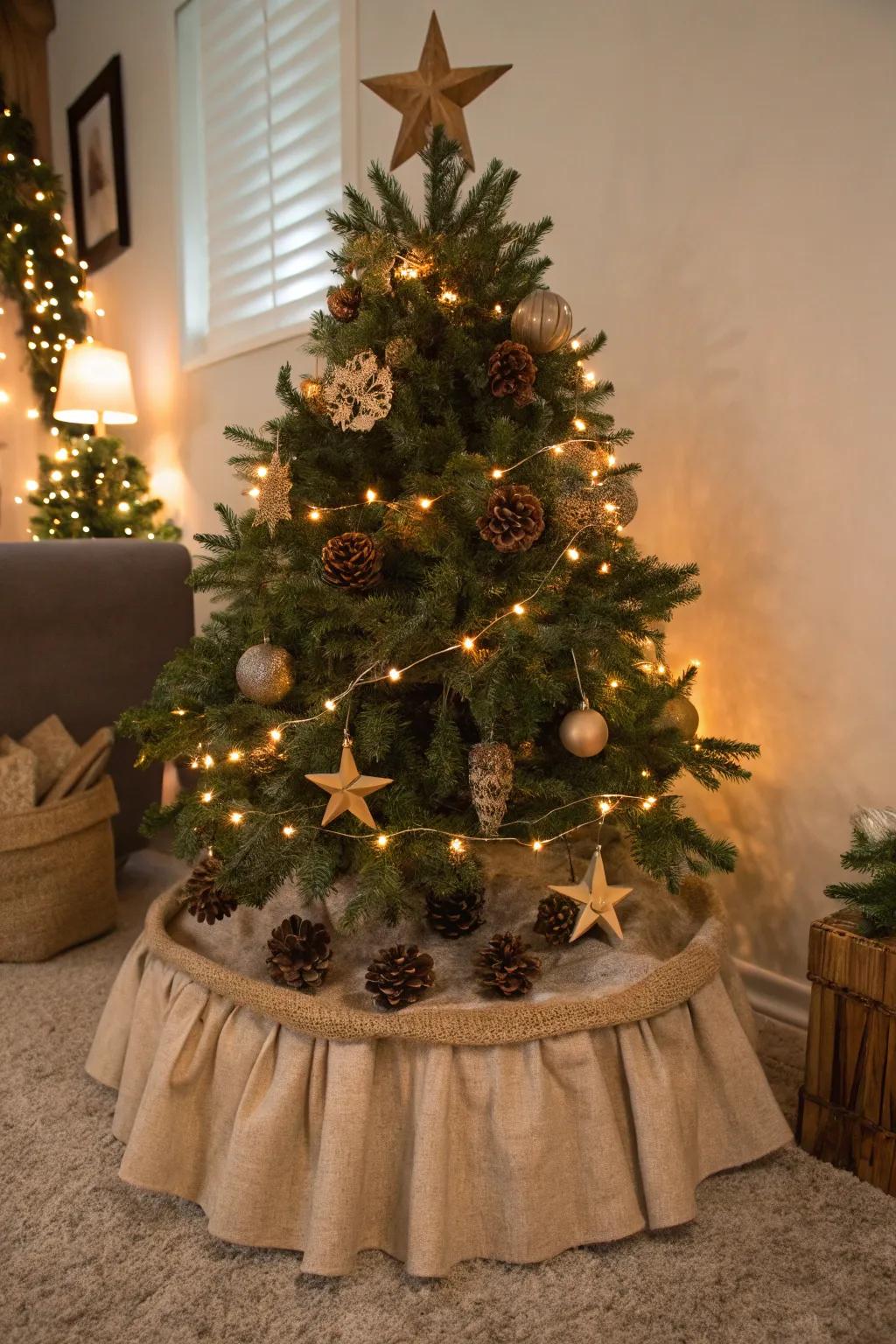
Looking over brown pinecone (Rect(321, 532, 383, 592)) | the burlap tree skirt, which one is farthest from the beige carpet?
brown pinecone (Rect(321, 532, 383, 592))

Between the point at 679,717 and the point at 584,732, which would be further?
the point at 679,717

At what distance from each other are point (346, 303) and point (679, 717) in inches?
31.2

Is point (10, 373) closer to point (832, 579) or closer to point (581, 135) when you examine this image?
point (581, 135)

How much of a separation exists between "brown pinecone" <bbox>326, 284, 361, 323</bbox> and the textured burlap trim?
92 cm

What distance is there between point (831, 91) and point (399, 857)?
1306mm

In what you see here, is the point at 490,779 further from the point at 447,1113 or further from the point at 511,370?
the point at 511,370

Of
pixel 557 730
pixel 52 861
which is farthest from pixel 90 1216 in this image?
pixel 557 730

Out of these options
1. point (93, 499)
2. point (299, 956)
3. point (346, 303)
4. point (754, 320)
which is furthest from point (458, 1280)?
point (93, 499)

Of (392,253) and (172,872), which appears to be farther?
(172,872)

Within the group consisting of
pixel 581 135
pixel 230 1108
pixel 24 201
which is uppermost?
pixel 24 201

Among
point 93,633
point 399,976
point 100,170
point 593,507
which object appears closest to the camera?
point 399,976

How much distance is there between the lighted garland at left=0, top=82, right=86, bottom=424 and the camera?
323cm

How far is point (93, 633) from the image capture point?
6.43 feet

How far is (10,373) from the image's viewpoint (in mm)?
3516
